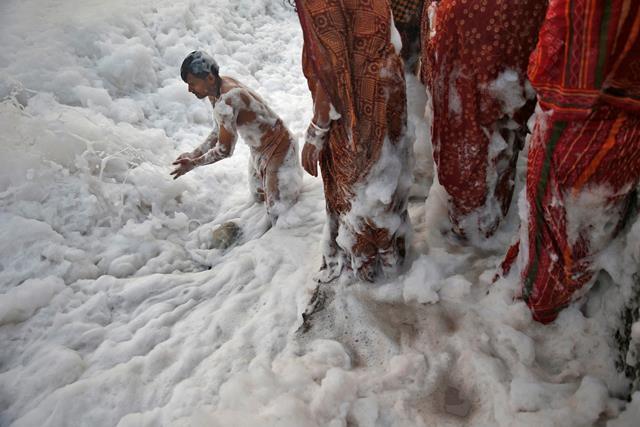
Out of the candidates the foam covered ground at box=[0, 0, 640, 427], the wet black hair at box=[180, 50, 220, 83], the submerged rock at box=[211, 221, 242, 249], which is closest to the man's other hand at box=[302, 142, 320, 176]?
the foam covered ground at box=[0, 0, 640, 427]

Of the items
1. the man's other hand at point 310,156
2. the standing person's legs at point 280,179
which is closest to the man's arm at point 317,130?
the man's other hand at point 310,156

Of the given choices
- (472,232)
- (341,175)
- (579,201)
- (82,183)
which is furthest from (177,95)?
(579,201)

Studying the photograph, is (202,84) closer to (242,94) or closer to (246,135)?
(242,94)

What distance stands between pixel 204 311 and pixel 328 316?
0.68 m

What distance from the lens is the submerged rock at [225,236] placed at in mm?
2754

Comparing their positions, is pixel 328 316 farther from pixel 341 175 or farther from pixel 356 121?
pixel 356 121

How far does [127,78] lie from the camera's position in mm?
3926

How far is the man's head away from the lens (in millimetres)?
2453

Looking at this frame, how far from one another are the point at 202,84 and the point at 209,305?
1.28 meters

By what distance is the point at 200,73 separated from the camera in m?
2.45

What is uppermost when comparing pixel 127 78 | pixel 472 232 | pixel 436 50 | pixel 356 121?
pixel 436 50

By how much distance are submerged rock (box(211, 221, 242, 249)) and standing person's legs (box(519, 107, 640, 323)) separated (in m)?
1.81

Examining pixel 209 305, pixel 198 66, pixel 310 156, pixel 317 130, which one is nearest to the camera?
pixel 317 130

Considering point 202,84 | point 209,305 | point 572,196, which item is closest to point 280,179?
point 202,84
